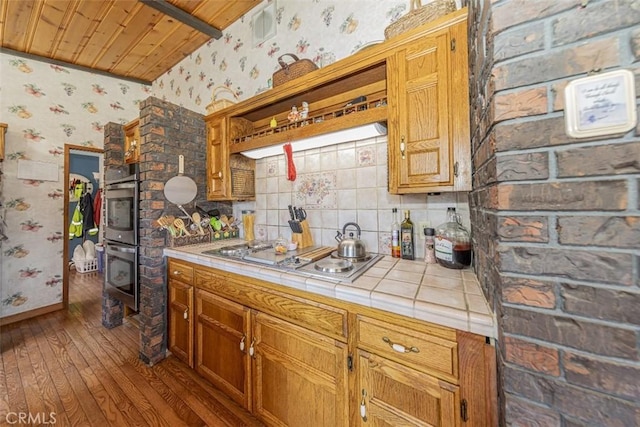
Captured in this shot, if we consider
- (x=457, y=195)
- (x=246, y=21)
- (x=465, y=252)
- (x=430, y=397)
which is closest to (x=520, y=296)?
(x=430, y=397)

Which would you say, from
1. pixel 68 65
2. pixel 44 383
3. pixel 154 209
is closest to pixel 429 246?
pixel 154 209

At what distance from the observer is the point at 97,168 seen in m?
4.86

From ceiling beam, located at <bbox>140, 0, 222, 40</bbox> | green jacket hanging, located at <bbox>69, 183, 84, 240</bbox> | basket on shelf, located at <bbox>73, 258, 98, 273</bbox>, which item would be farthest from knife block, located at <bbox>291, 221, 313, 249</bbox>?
green jacket hanging, located at <bbox>69, 183, 84, 240</bbox>

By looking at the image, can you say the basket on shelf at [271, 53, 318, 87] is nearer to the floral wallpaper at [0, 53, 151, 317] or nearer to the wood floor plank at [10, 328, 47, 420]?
the wood floor plank at [10, 328, 47, 420]

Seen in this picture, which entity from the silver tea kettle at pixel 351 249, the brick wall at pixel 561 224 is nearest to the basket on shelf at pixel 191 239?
the silver tea kettle at pixel 351 249

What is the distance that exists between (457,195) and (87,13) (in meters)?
3.42

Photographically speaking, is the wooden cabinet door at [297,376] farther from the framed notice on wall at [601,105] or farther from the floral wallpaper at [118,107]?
the framed notice on wall at [601,105]

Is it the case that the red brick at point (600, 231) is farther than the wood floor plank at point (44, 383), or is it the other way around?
the wood floor plank at point (44, 383)

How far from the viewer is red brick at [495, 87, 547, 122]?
517 mm

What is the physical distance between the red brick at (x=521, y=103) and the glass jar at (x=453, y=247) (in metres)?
0.71

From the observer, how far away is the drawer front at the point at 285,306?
98cm

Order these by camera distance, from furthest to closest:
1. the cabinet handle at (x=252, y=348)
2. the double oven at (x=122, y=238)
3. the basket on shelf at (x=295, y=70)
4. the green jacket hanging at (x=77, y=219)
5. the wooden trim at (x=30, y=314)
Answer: the green jacket hanging at (x=77, y=219) < the wooden trim at (x=30, y=314) < the double oven at (x=122, y=238) < the basket on shelf at (x=295, y=70) < the cabinet handle at (x=252, y=348)

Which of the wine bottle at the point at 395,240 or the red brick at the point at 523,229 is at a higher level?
the red brick at the point at 523,229

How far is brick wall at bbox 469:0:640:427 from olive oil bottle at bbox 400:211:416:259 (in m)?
0.75
